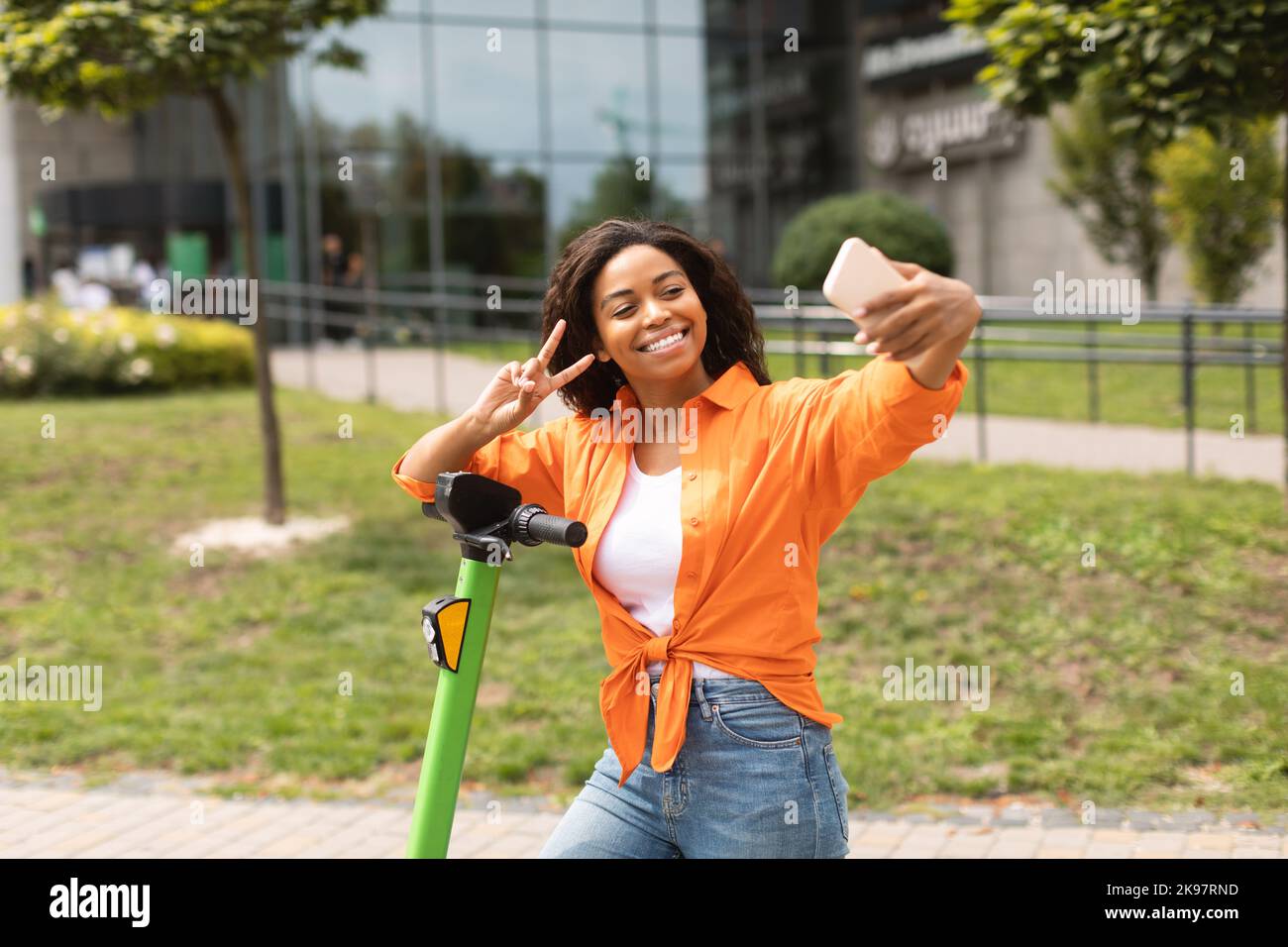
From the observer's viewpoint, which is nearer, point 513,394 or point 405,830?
point 513,394

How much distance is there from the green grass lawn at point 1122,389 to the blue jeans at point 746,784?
29.4 feet

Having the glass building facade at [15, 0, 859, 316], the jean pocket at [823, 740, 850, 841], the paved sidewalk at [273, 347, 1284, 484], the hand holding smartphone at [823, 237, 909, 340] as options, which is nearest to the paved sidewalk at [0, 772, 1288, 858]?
the jean pocket at [823, 740, 850, 841]

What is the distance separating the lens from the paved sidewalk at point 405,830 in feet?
15.4

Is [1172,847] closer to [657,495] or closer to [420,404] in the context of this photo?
[657,495]

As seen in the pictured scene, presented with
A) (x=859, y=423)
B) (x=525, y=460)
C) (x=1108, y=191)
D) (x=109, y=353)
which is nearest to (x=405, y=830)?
(x=525, y=460)

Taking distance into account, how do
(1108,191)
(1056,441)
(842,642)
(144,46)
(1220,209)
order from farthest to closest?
(1108,191) < (1220,209) < (1056,441) < (144,46) < (842,642)

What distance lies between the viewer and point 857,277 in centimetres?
204

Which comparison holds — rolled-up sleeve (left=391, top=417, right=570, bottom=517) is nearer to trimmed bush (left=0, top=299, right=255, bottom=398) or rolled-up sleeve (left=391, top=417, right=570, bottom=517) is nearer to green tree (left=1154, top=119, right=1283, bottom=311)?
trimmed bush (left=0, top=299, right=255, bottom=398)

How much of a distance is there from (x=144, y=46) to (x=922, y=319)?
6.73 metres

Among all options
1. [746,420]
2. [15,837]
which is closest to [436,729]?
[746,420]

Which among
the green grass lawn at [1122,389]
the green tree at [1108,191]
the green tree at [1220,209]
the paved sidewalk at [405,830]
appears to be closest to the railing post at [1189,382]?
the green grass lawn at [1122,389]

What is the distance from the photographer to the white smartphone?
203cm

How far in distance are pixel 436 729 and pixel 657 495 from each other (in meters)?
0.56

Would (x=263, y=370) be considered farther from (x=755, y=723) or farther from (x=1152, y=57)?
(x=755, y=723)
